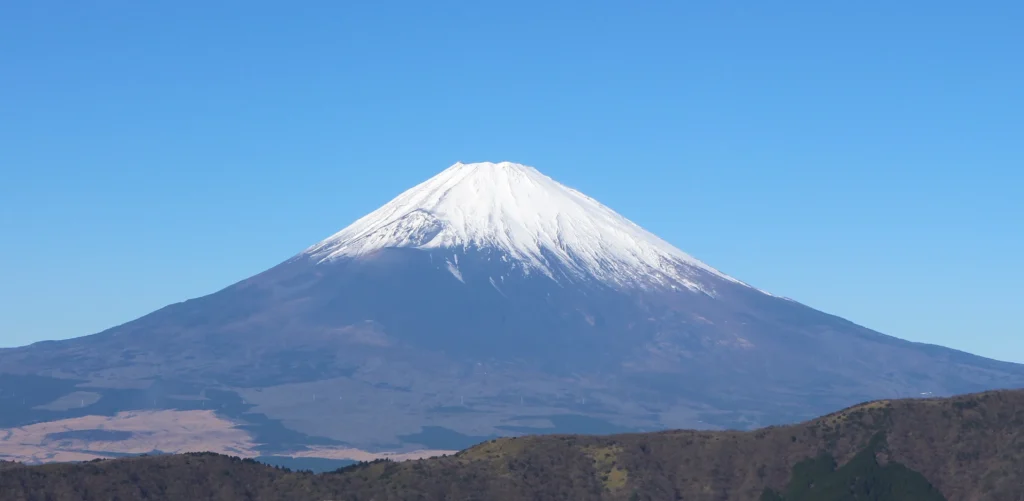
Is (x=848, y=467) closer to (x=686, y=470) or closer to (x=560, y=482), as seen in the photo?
(x=686, y=470)

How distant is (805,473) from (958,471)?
552 inches

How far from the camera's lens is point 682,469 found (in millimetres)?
156750

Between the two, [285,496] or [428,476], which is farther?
[428,476]

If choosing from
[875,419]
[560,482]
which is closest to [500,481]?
[560,482]

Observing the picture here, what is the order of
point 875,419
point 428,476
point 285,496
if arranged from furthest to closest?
point 875,419, point 428,476, point 285,496

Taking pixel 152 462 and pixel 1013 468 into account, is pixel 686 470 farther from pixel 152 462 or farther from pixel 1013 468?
pixel 152 462

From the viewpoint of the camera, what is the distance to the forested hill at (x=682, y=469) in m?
141

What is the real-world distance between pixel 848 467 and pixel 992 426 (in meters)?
17.0

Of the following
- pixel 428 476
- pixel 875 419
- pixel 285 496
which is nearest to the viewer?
pixel 285 496

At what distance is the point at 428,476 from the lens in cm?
14950

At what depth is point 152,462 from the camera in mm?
144875

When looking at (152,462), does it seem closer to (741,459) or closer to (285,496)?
(285,496)

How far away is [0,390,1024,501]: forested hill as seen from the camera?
5551 inches

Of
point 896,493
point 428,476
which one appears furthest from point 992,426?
point 428,476
